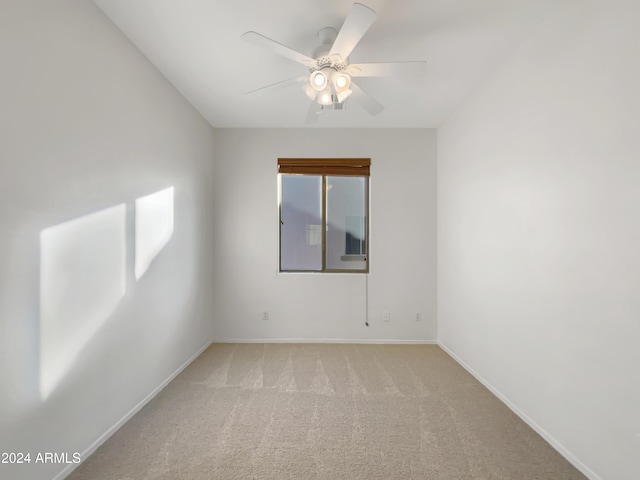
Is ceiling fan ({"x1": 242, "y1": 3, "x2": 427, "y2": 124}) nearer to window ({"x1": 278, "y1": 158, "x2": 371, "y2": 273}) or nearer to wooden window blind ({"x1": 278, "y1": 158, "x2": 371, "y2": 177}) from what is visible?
wooden window blind ({"x1": 278, "y1": 158, "x2": 371, "y2": 177})

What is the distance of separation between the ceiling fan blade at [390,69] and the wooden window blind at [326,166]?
180 centimetres

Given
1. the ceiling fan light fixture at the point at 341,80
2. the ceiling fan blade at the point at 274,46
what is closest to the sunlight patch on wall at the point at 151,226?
the ceiling fan blade at the point at 274,46

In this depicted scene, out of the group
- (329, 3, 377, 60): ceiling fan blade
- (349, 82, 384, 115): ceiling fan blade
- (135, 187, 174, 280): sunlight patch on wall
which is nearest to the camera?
(329, 3, 377, 60): ceiling fan blade

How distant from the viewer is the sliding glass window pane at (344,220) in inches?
159

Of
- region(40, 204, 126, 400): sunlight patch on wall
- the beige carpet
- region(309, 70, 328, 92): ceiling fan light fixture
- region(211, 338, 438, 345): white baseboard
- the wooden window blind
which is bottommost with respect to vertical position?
the beige carpet

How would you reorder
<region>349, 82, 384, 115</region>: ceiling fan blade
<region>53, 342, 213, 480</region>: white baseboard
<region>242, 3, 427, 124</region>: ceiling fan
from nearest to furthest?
<region>53, 342, 213, 480</region>: white baseboard, <region>242, 3, 427, 124</region>: ceiling fan, <region>349, 82, 384, 115</region>: ceiling fan blade

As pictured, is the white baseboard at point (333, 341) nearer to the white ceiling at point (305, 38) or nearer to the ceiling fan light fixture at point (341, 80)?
the white ceiling at point (305, 38)

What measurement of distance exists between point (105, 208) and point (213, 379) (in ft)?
5.63

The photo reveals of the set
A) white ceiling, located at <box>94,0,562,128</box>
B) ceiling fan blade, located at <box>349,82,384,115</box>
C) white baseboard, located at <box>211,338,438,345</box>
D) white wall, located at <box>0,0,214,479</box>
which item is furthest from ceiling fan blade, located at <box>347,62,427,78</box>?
white baseboard, located at <box>211,338,438,345</box>

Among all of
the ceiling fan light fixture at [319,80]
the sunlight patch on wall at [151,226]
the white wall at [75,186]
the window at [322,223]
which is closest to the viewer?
the white wall at [75,186]

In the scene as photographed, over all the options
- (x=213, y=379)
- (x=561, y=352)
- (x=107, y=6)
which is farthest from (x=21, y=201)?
(x=561, y=352)

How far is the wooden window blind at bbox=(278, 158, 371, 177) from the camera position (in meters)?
3.89

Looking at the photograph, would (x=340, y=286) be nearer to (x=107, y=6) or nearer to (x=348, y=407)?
(x=348, y=407)

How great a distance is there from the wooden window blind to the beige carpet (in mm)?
2239
